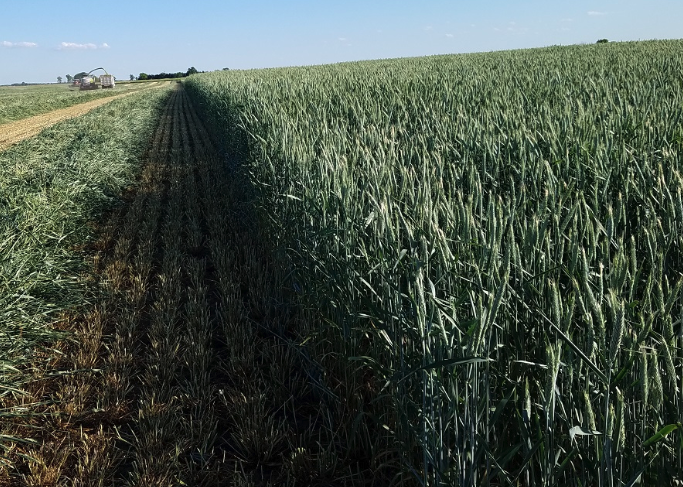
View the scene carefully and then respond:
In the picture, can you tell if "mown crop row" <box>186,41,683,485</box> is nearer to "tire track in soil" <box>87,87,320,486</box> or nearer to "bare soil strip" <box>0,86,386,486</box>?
"bare soil strip" <box>0,86,386,486</box>

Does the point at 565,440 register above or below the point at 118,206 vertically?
above

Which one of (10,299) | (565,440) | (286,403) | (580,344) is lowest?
(286,403)

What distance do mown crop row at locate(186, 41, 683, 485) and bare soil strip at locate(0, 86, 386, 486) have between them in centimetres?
28

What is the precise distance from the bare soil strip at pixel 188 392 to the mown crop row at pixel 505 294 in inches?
10.9

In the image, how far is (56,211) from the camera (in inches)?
238

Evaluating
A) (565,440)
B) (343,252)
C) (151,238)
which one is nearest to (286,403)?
(343,252)

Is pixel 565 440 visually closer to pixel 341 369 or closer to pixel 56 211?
pixel 341 369

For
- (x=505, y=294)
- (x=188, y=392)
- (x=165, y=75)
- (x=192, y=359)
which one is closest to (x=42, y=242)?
(x=192, y=359)

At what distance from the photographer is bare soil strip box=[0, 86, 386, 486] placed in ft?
9.16

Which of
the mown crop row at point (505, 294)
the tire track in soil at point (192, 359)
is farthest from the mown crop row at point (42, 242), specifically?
the mown crop row at point (505, 294)

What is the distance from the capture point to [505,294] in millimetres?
1945

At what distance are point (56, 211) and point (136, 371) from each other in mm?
3030

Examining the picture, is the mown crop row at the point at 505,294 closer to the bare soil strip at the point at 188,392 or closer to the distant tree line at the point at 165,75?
the bare soil strip at the point at 188,392

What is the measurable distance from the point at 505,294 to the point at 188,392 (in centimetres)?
219
